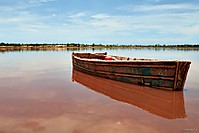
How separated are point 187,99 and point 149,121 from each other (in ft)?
11.1

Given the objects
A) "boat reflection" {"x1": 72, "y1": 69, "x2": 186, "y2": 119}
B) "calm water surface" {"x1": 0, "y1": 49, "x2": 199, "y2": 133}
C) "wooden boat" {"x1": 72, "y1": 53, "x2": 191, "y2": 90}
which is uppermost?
"wooden boat" {"x1": 72, "y1": 53, "x2": 191, "y2": 90}

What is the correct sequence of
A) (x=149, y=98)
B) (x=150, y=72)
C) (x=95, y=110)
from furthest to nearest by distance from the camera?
(x=150, y=72), (x=149, y=98), (x=95, y=110)

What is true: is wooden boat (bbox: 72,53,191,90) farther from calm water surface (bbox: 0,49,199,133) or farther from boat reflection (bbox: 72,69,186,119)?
calm water surface (bbox: 0,49,199,133)

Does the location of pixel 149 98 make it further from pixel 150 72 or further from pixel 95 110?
pixel 95 110

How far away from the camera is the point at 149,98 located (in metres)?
9.56

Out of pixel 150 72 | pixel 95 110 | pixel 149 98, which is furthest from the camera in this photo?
pixel 150 72

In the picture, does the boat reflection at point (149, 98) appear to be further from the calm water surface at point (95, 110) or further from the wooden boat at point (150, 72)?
the wooden boat at point (150, 72)

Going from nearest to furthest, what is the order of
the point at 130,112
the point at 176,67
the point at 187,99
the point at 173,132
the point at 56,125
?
the point at 173,132 < the point at 56,125 < the point at 130,112 < the point at 187,99 < the point at 176,67

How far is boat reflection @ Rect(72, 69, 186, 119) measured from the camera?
7776 millimetres

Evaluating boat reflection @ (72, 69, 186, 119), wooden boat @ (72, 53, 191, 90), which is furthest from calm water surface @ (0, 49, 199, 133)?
wooden boat @ (72, 53, 191, 90)

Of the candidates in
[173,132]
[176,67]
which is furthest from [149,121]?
[176,67]

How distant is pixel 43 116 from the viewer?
6957mm

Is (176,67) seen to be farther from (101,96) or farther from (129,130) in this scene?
(129,130)

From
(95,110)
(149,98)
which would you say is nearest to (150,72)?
(149,98)
